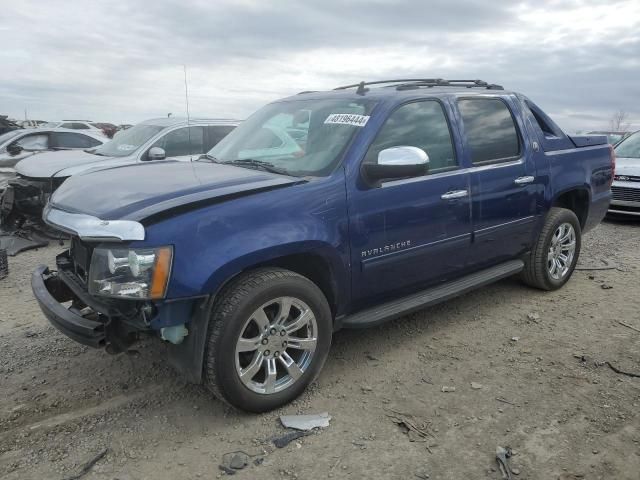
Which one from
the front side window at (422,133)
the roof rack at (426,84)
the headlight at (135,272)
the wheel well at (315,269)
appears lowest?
the wheel well at (315,269)

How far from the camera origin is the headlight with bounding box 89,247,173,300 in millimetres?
2686

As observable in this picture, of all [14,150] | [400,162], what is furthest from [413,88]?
[14,150]

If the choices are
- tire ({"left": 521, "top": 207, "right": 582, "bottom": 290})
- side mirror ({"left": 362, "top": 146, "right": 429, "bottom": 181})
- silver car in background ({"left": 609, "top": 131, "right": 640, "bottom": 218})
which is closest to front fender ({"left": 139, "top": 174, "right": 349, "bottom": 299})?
side mirror ({"left": 362, "top": 146, "right": 429, "bottom": 181})

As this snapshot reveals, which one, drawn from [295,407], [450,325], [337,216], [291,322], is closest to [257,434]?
[295,407]

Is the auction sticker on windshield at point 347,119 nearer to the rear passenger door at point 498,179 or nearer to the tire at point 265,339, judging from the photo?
the rear passenger door at point 498,179

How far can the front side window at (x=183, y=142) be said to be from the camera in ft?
26.3

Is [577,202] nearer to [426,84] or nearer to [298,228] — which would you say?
[426,84]

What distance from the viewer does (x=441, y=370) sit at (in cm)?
371

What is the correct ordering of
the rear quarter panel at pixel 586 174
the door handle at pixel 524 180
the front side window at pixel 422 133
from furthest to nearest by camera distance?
the rear quarter panel at pixel 586 174
the door handle at pixel 524 180
the front side window at pixel 422 133

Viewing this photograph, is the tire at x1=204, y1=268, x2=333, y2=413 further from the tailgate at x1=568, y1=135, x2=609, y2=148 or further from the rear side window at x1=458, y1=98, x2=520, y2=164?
the tailgate at x1=568, y1=135, x2=609, y2=148

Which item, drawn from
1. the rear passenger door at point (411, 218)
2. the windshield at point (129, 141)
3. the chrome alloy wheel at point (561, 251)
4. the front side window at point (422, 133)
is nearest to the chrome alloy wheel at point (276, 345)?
the rear passenger door at point (411, 218)

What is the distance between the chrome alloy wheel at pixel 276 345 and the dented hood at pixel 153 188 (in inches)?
27.3

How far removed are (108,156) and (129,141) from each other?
0.42 meters

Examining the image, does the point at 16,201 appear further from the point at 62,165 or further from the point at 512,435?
the point at 512,435
